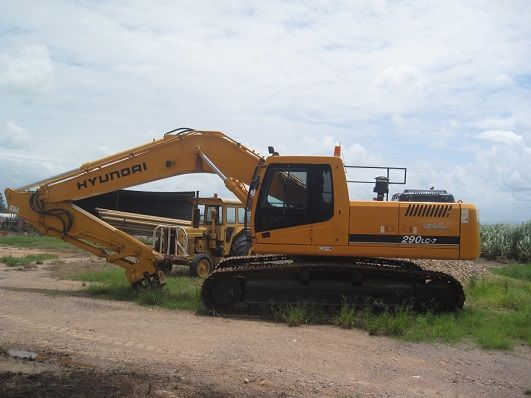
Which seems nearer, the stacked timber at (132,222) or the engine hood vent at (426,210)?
the engine hood vent at (426,210)

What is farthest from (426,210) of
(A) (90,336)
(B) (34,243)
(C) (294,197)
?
(B) (34,243)

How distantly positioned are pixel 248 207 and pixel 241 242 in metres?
5.85

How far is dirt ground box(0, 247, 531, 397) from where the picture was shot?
5.87 meters

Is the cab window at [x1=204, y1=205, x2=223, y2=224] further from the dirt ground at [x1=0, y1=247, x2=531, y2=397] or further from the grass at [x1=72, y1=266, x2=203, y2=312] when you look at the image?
the dirt ground at [x1=0, y1=247, x2=531, y2=397]

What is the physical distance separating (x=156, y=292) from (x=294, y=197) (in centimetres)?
366

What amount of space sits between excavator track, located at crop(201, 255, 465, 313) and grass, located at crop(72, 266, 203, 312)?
0.72 m

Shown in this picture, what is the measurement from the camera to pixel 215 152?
11664 mm

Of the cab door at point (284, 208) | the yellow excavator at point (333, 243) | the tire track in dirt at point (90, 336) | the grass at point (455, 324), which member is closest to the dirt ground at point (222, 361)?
the tire track in dirt at point (90, 336)

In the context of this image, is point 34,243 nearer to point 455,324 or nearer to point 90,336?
point 90,336

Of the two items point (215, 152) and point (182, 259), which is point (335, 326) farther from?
point (182, 259)

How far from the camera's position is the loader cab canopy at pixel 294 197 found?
10000mm

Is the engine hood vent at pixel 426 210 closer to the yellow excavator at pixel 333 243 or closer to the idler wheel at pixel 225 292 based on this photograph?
the yellow excavator at pixel 333 243

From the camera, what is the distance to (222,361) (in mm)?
7008

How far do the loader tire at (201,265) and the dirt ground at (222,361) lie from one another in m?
5.47
